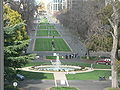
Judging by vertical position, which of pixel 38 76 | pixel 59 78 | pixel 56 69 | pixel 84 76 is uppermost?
pixel 38 76

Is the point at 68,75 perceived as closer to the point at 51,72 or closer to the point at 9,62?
the point at 51,72

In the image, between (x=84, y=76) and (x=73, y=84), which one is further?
(x=84, y=76)

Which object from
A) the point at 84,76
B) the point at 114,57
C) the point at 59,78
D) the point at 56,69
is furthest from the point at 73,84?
the point at 56,69

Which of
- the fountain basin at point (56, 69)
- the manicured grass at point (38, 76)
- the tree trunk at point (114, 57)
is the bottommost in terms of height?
the fountain basin at point (56, 69)

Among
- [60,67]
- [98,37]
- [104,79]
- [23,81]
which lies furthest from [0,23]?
[60,67]

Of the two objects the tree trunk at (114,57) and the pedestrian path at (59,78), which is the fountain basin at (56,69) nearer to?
the pedestrian path at (59,78)

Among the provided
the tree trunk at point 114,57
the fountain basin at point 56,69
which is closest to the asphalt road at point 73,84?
the tree trunk at point 114,57

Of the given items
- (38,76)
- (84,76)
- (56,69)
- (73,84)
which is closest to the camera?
(73,84)

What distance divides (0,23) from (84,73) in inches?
1120

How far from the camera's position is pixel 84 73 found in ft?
107

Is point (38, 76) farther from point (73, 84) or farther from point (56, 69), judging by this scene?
point (56, 69)

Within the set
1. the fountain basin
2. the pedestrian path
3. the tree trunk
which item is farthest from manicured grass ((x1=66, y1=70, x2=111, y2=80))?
the tree trunk

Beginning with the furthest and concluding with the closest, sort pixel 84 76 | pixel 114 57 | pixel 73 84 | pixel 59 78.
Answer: pixel 84 76 → pixel 59 78 → pixel 73 84 → pixel 114 57

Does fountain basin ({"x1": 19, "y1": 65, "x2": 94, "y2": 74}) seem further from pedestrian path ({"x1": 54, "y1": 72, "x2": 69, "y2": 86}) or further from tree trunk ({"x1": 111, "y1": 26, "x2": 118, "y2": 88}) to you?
tree trunk ({"x1": 111, "y1": 26, "x2": 118, "y2": 88})
